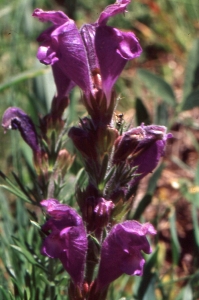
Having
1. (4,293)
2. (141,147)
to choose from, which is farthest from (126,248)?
(4,293)

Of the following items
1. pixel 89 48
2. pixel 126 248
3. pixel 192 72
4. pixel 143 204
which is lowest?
pixel 143 204

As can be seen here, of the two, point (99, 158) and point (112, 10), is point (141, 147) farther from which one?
point (112, 10)

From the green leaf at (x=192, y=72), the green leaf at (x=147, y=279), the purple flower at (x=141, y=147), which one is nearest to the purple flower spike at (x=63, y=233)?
the purple flower at (x=141, y=147)

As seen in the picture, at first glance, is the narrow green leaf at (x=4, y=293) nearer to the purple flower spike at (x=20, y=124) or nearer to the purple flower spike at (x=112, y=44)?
the purple flower spike at (x=20, y=124)

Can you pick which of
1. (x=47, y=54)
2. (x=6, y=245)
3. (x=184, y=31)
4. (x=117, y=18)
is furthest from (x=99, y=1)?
(x=47, y=54)

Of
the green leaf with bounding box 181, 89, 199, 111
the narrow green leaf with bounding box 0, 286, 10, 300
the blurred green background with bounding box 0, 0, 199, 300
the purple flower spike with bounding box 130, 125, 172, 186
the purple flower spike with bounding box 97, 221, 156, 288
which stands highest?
the purple flower spike with bounding box 130, 125, 172, 186

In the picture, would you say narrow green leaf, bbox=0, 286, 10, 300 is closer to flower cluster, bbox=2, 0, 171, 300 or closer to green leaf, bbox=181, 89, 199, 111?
flower cluster, bbox=2, 0, 171, 300

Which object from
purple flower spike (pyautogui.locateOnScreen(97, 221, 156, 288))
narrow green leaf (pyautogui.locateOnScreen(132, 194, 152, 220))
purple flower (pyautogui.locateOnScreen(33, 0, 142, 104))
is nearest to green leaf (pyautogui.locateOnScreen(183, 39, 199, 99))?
narrow green leaf (pyautogui.locateOnScreen(132, 194, 152, 220))
